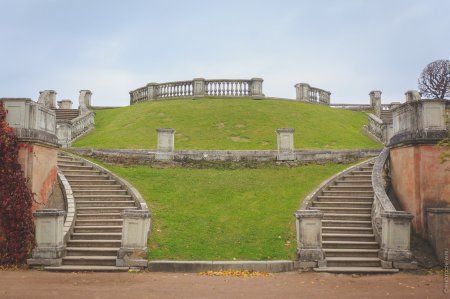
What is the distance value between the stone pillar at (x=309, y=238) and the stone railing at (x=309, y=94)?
23088mm

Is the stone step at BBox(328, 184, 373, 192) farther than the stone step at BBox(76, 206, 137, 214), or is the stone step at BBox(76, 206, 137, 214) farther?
the stone step at BBox(328, 184, 373, 192)

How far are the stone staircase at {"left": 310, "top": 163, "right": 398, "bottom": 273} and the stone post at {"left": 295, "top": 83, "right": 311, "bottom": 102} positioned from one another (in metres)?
16.4

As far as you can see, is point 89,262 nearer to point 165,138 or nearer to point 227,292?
point 227,292

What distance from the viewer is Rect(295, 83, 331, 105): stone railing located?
1324 inches

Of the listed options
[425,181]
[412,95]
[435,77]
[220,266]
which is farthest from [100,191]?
[435,77]

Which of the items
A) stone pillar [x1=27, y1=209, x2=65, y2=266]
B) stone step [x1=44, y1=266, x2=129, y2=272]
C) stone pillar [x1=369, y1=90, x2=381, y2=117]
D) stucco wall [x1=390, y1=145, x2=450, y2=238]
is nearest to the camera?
stone step [x1=44, y1=266, x2=129, y2=272]

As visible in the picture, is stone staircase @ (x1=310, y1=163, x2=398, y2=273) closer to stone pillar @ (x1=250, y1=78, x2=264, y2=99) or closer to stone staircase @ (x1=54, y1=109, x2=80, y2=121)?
stone pillar @ (x1=250, y1=78, x2=264, y2=99)

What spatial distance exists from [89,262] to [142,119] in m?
17.6

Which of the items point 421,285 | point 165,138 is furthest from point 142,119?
point 421,285

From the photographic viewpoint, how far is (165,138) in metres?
20.1

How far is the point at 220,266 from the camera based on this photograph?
37.0 ft

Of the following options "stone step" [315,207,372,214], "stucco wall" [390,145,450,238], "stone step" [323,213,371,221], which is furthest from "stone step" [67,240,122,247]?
"stucco wall" [390,145,450,238]

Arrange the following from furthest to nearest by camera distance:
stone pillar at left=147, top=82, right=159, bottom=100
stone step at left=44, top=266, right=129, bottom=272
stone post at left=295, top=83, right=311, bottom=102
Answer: stone pillar at left=147, top=82, right=159, bottom=100 → stone post at left=295, top=83, right=311, bottom=102 → stone step at left=44, top=266, right=129, bottom=272

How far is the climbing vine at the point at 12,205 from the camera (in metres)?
12.0
